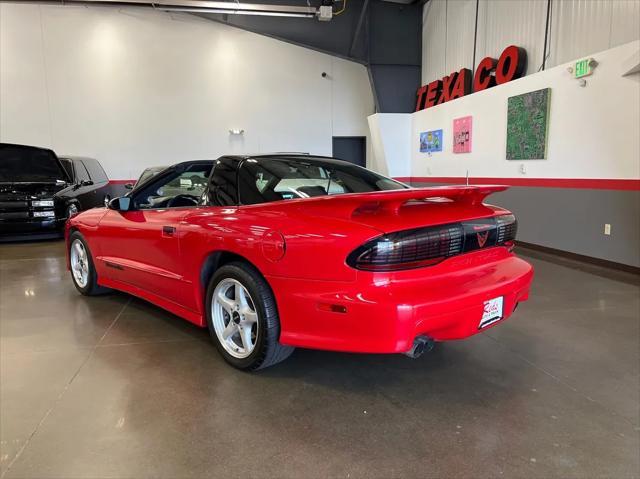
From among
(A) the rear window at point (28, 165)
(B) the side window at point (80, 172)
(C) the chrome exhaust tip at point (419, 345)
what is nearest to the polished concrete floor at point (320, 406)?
(C) the chrome exhaust tip at point (419, 345)

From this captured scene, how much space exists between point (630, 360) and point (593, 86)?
4191 mm

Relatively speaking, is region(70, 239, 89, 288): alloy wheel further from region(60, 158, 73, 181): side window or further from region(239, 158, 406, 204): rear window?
region(60, 158, 73, 181): side window

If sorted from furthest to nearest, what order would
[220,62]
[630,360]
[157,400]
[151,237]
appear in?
[220,62], [151,237], [630,360], [157,400]

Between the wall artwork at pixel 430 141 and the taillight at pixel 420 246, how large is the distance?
7.64 meters

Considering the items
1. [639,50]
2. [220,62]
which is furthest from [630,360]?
[220,62]

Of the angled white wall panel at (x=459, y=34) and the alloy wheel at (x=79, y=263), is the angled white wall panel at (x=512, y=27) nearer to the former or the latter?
the angled white wall panel at (x=459, y=34)

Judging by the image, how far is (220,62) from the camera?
39.5 ft

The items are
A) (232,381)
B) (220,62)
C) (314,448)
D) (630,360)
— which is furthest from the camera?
(220,62)

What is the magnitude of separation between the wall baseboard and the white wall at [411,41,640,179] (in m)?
1.05

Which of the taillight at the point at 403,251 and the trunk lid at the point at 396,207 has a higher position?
the trunk lid at the point at 396,207

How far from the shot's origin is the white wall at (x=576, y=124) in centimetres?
503

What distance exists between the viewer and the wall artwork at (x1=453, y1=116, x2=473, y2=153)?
322 inches

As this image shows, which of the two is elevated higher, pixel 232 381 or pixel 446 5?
pixel 446 5

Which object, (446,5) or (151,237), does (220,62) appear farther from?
(151,237)
